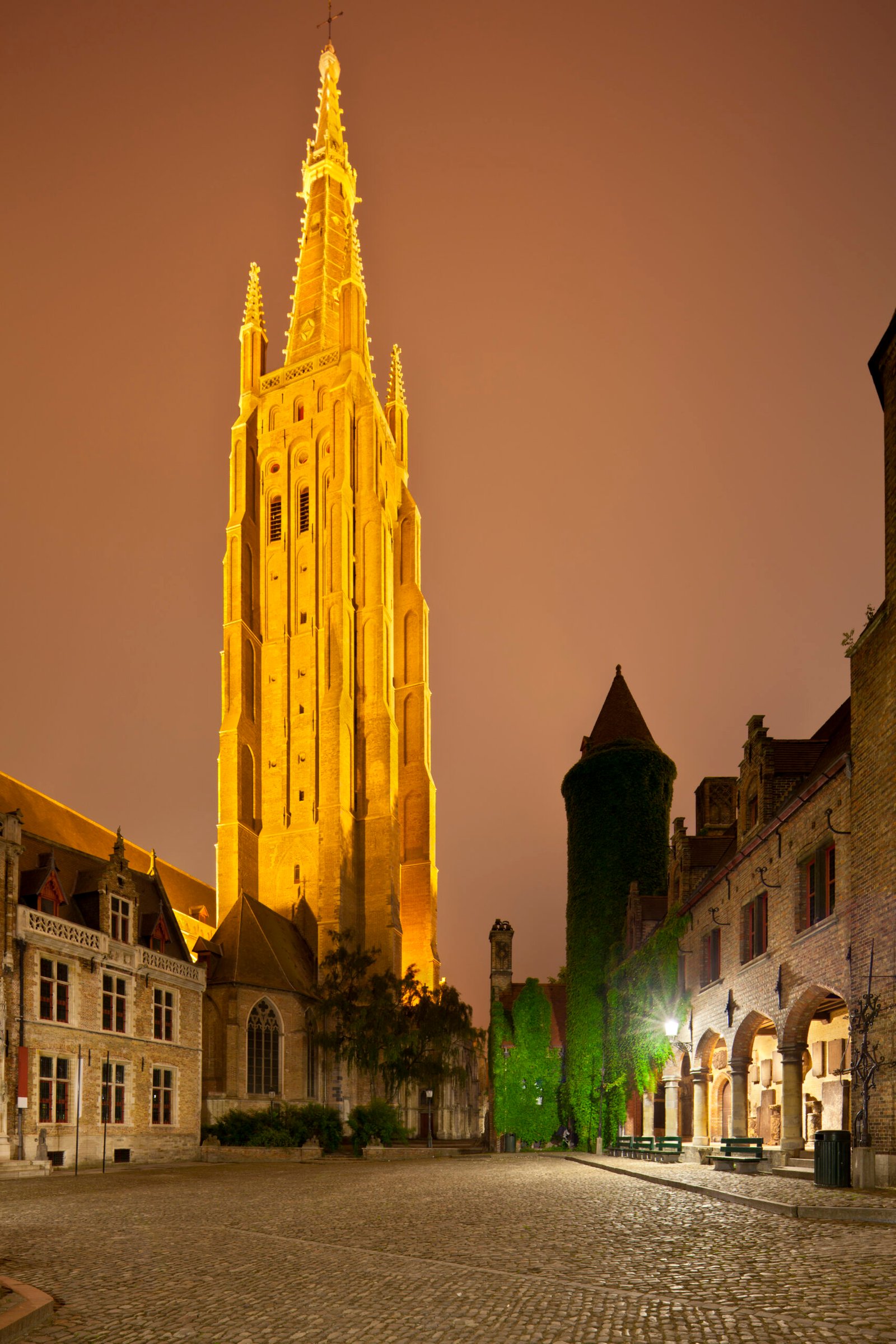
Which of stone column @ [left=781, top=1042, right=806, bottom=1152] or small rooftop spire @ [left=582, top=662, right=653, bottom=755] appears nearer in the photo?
stone column @ [left=781, top=1042, right=806, bottom=1152]

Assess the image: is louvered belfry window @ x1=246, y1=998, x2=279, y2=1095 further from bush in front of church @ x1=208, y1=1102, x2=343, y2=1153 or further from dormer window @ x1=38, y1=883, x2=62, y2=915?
dormer window @ x1=38, y1=883, x2=62, y2=915

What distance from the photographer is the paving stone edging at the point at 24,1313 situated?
6.39 m

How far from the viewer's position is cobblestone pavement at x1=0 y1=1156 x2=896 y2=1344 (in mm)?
6703

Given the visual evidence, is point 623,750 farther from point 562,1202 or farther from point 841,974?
point 562,1202

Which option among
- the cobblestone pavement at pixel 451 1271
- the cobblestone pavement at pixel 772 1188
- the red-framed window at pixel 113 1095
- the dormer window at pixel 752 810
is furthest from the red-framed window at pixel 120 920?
the dormer window at pixel 752 810

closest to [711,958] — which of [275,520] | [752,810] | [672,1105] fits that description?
[752,810]

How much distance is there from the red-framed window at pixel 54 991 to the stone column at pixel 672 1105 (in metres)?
16.8

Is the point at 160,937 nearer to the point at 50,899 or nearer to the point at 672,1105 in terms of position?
the point at 50,899

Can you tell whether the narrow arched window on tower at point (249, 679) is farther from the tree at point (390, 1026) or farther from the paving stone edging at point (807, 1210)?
the paving stone edging at point (807, 1210)

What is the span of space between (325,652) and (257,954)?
2087 centimetres

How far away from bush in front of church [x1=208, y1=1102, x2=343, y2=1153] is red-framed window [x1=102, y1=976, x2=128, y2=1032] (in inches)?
255

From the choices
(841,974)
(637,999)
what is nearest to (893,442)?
(841,974)

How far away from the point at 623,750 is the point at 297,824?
73.1ft

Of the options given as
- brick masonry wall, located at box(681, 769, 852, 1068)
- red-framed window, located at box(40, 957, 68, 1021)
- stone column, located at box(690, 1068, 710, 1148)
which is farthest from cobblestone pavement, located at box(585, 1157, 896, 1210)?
red-framed window, located at box(40, 957, 68, 1021)
